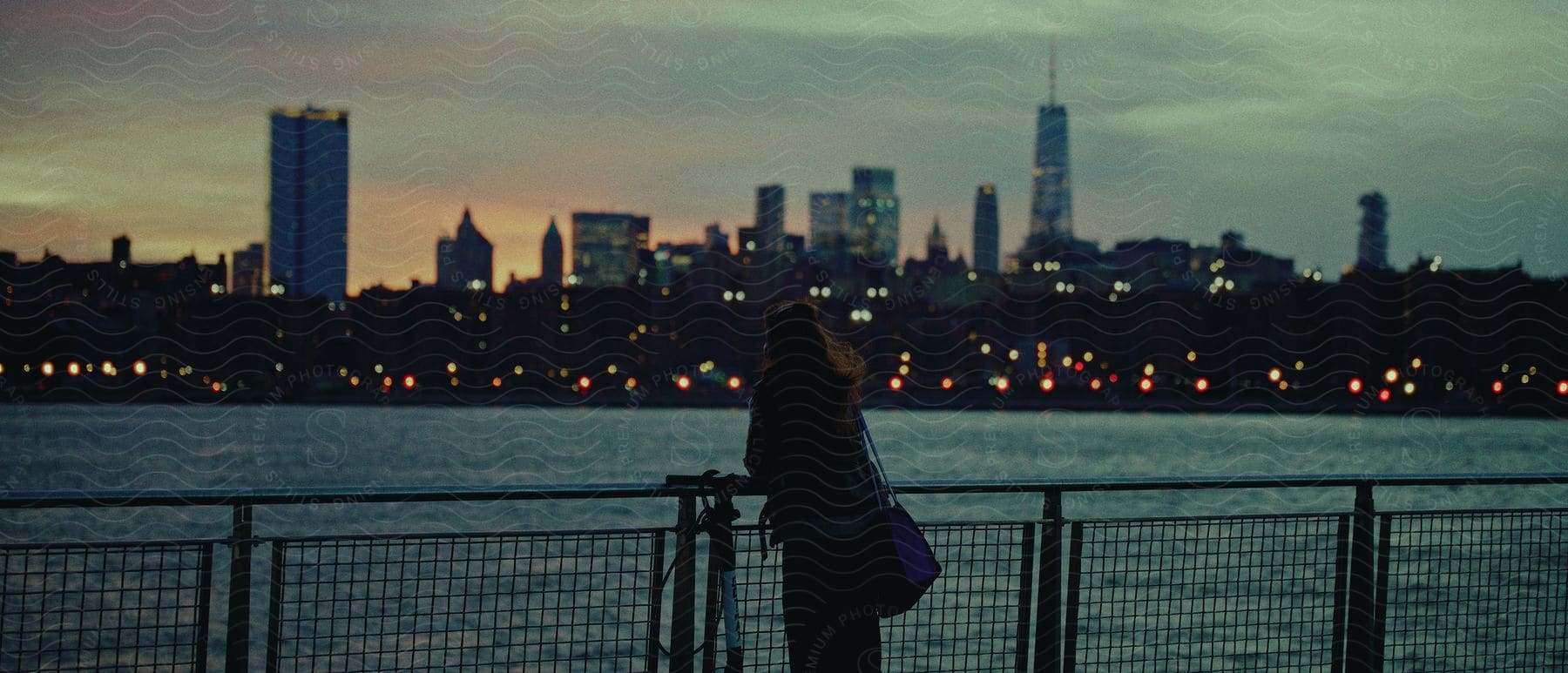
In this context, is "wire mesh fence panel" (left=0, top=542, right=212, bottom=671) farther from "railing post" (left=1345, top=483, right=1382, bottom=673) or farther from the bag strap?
"railing post" (left=1345, top=483, right=1382, bottom=673)

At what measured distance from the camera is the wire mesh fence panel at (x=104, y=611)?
4078 mm

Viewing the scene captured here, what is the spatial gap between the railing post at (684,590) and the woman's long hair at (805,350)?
0.60 m

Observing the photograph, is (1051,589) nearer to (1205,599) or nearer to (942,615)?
(942,615)

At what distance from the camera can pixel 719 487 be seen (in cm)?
423

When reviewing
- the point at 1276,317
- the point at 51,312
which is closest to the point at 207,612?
the point at 51,312

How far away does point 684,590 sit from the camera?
4.50 metres

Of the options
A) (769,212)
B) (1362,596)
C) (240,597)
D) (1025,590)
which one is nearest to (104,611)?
(240,597)

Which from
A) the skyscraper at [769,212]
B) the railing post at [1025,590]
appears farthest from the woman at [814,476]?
the skyscraper at [769,212]

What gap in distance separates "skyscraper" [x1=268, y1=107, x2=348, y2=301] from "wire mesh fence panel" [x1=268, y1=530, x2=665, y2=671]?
249 centimetres

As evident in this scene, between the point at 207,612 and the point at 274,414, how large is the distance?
122711 millimetres

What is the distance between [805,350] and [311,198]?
8.88m

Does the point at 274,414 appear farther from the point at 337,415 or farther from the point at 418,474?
the point at 418,474

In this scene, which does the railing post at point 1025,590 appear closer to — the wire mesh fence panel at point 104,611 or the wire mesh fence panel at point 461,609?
the wire mesh fence panel at point 461,609

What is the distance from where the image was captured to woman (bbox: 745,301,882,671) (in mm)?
4043
